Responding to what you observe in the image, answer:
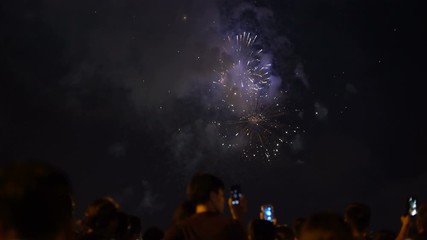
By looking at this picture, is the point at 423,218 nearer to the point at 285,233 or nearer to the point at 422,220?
the point at 422,220

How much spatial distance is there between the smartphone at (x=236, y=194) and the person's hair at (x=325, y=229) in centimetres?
242

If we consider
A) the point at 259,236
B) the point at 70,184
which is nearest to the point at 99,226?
the point at 259,236

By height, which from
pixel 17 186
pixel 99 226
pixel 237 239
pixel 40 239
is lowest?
pixel 40 239

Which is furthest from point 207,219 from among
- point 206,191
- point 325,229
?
point 325,229

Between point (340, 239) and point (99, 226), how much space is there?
101 inches

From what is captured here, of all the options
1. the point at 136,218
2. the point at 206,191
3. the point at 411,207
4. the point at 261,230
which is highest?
the point at 136,218

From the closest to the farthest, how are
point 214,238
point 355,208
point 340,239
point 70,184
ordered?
point 70,184 < point 340,239 < point 214,238 < point 355,208

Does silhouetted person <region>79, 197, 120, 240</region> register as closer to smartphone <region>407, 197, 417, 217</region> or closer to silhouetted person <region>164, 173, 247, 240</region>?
silhouetted person <region>164, 173, 247, 240</region>

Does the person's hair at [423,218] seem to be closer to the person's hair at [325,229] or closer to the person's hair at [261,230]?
the person's hair at [261,230]

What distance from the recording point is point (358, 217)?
577 cm

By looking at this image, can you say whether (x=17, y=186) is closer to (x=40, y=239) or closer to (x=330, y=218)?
(x=40, y=239)

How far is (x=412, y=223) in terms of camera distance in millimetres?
6793

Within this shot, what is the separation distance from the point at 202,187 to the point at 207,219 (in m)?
0.31

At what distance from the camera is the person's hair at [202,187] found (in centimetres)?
498
